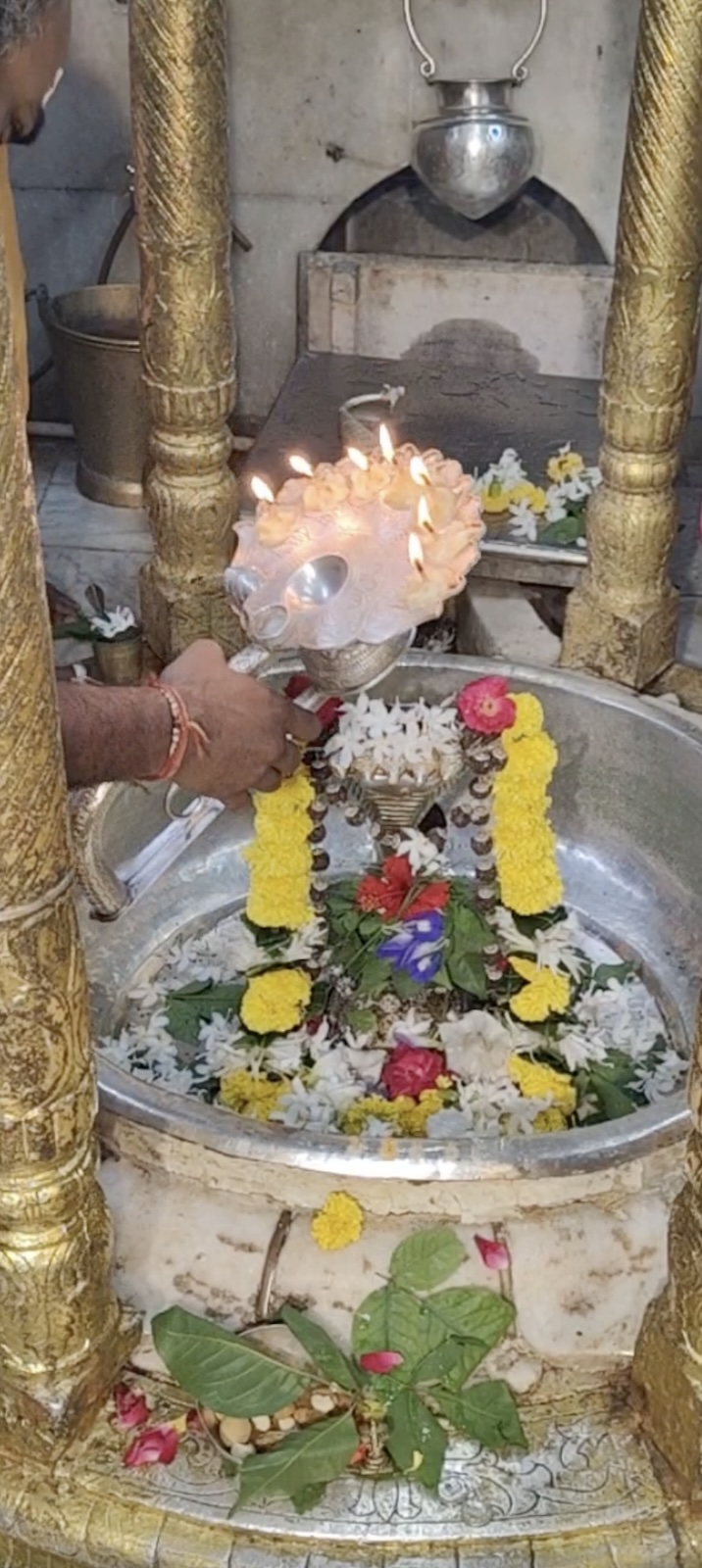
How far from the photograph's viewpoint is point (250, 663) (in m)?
2.50

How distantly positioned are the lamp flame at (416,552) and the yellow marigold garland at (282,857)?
0.61 m

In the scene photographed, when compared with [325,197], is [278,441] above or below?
below

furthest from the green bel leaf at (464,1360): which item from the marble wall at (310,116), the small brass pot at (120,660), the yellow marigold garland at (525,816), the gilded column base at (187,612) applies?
the marble wall at (310,116)

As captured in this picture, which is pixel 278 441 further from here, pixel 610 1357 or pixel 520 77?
pixel 610 1357

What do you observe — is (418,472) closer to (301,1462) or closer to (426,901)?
(426,901)

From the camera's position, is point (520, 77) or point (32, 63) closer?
point (32, 63)

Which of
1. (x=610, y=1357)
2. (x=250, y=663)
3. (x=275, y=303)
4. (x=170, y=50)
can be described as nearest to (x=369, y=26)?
(x=275, y=303)

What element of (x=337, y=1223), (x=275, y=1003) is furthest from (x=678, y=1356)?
(x=275, y=1003)

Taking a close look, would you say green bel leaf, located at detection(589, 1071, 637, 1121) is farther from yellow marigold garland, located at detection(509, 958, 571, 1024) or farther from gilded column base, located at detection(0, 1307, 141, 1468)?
gilded column base, located at detection(0, 1307, 141, 1468)

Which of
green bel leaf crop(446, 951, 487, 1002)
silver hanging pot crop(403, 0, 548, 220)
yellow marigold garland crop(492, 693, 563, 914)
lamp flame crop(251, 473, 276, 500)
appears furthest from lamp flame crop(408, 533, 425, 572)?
silver hanging pot crop(403, 0, 548, 220)

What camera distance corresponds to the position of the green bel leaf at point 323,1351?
183 cm

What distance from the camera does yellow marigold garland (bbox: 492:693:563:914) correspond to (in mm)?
2637

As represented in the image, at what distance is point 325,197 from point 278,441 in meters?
1.52

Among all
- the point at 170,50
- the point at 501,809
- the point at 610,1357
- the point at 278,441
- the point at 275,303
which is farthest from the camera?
the point at 275,303
